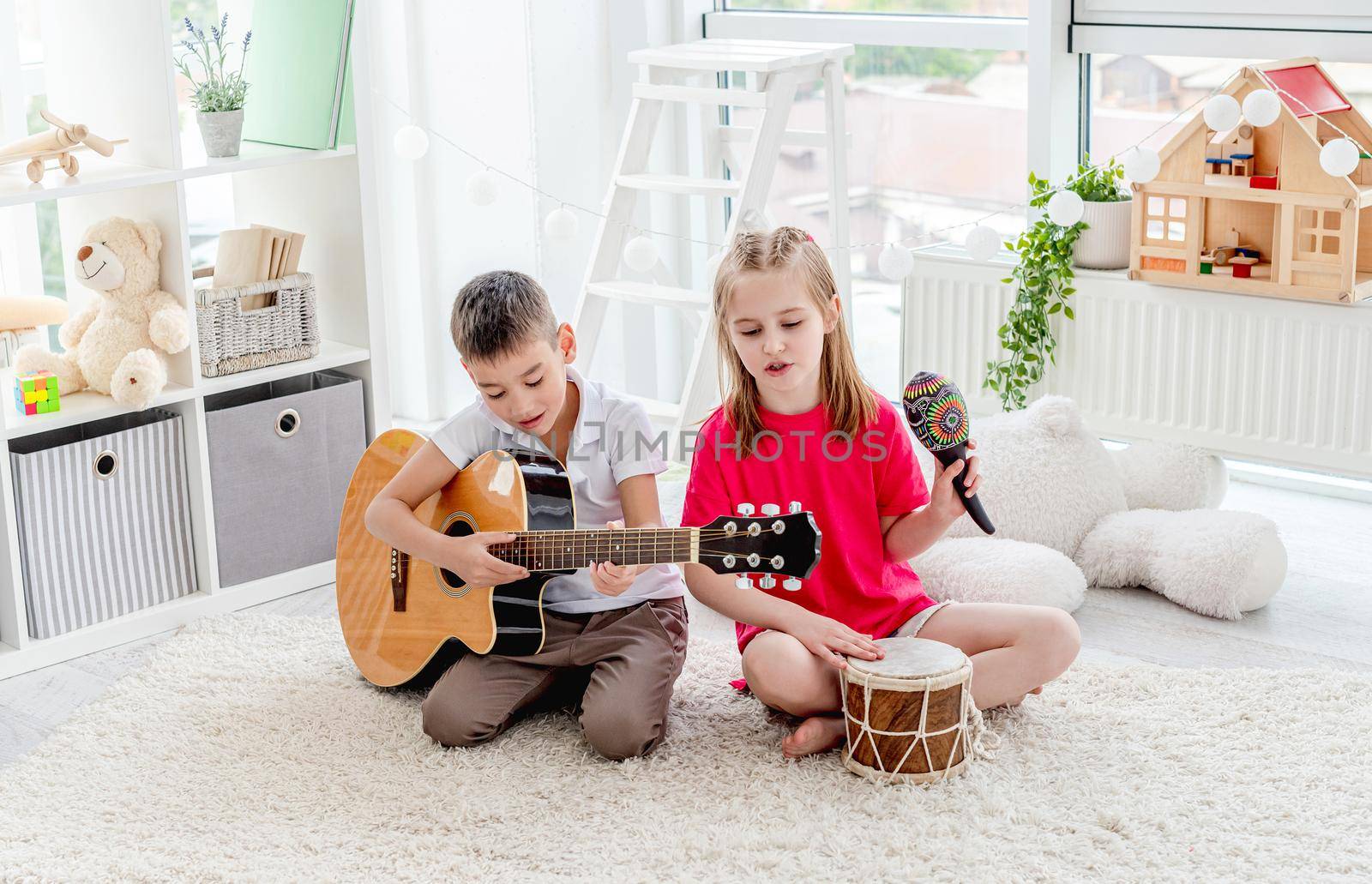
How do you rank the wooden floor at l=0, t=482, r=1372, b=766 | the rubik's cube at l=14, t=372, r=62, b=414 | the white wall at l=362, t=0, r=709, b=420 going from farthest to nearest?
the white wall at l=362, t=0, r=709, b=420
the rubik's cube at l=14, t=372, r=62, b=414
the wooden floor at l=0, t=482, r=1372, b=766

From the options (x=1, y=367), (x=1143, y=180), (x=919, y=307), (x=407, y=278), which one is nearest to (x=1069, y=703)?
(x=1143, y=180)

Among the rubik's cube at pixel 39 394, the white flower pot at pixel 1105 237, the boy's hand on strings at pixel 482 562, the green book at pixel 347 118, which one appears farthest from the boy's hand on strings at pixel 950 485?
the rubik's cube at pixel 39 394

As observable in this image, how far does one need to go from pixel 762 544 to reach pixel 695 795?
0.34m

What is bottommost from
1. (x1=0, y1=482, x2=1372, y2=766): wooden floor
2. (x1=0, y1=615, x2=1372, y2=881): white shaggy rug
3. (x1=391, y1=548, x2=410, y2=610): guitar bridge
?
(x1=0, y1=615, x2=1372, y2=881): white shaggy rug

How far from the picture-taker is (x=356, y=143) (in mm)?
2502

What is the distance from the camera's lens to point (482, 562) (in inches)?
73.3

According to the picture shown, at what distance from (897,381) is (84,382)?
1.82 metres

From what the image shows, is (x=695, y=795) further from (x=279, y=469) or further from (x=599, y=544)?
(x=279, y=469)

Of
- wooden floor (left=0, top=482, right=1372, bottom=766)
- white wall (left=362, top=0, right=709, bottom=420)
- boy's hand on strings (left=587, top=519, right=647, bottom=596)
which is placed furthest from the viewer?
white wall (left=362, top=0, right=709, bottom=420)

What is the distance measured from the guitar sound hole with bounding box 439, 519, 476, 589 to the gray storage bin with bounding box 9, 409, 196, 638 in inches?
25.9

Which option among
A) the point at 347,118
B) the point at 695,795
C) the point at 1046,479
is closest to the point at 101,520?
the point at 347,118

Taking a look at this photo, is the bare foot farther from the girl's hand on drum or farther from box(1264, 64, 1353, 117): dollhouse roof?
box(1264, 64, 1353, 117): dollhouse roof

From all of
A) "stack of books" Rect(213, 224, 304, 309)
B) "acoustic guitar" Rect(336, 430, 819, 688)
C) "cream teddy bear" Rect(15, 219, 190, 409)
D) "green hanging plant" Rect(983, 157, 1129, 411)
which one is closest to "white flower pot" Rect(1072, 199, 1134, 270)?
"green hanging plant" Rect(983, 157, 1129, 411)

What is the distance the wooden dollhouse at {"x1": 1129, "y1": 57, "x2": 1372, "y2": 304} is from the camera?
2.48 metres
